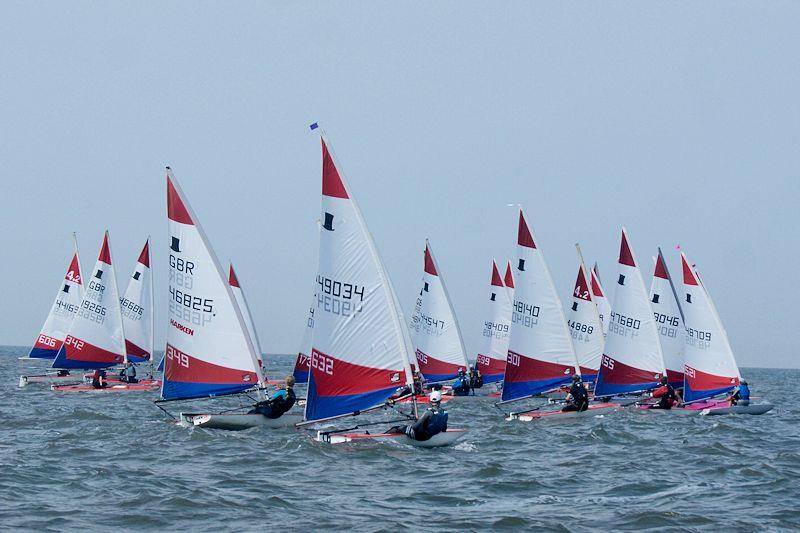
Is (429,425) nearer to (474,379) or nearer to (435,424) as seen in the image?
(435,424)

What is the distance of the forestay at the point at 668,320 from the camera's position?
4150 centimetres

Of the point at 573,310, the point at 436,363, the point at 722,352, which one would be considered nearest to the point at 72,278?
the point at 436,363

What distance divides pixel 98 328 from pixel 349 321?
28125 mm

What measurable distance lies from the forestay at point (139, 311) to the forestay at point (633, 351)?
87.2 feet

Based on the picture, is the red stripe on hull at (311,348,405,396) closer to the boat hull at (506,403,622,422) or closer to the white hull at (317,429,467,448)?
the white hull at (317,429,467,448)

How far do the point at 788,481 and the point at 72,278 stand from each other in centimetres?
4531

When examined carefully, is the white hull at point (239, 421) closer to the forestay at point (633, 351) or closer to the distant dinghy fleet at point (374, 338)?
the distant dinghy fleet at point (374, 338)

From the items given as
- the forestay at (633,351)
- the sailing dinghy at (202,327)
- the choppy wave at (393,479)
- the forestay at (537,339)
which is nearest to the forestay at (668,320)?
the forestay at (633,351)

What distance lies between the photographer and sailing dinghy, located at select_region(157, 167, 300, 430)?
92.6ft

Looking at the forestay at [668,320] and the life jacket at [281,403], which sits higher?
the forestay at [668,320]

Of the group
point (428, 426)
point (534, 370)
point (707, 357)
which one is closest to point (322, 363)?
point (428, 426)

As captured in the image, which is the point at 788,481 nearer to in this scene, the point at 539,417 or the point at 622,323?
the point at 539,417

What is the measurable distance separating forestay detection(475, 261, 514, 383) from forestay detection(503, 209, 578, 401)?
1681 cm

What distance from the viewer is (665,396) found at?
36.7 meters
